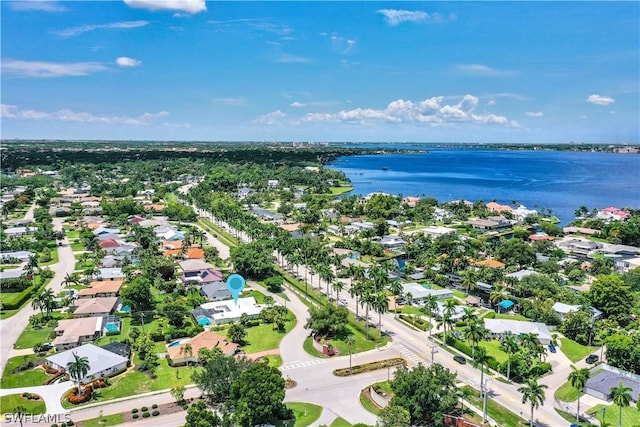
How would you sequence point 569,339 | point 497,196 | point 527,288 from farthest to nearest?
point 497,196 < point 527,288 < point 569,339

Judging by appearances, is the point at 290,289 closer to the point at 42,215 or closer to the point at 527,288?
the point at 527,288

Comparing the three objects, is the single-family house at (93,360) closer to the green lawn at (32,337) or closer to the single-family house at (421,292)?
the green lawn at (32,337)

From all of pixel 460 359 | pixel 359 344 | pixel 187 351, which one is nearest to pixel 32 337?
pixel 187 351

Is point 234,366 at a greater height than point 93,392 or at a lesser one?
greater

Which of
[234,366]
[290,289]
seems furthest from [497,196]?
[234,366]

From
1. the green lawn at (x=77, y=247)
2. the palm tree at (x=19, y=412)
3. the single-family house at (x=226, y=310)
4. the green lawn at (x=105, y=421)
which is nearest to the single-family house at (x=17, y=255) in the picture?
the green lawn at (x=77, y=247)

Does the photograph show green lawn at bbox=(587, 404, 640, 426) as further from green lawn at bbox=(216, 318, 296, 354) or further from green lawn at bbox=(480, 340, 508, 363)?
green lawn at bbox=(216, 318, 296, 354)

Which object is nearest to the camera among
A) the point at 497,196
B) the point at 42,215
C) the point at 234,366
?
the point at 234,366

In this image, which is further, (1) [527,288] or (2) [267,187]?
(2) [267,187]
